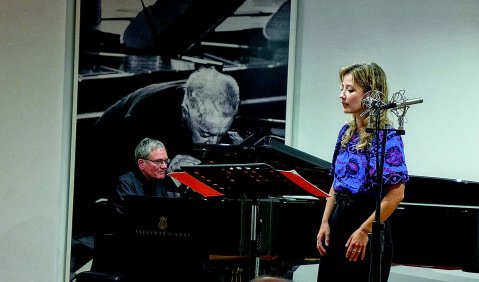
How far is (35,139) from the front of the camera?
5.46 meters


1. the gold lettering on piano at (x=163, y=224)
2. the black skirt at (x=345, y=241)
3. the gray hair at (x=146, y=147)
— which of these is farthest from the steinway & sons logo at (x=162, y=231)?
the black skirt at (x=345, y=241)

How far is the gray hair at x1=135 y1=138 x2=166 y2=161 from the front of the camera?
16.8 feet

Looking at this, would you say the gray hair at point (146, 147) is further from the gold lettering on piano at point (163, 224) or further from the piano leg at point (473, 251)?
the piano leg at point (473, 251)

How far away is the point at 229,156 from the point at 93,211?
1.68 m

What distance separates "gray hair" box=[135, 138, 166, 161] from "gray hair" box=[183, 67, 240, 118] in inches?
17.5

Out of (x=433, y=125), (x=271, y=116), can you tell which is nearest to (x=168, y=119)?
(x=271, y=116)

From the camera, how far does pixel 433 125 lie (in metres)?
5.28

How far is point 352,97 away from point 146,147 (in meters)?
2.20

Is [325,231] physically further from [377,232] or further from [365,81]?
[365,81]

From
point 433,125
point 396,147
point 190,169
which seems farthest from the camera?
point 433,125

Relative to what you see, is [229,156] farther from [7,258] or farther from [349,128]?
[7,258]

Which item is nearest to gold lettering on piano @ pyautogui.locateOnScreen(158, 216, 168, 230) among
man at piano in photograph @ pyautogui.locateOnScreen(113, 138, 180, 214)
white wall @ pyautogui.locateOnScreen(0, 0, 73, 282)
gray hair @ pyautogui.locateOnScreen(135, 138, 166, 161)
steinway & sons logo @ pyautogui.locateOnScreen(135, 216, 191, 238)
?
steinway & sons logo @ pyautogui.locateOnScreen(135, 216, 191, 238)

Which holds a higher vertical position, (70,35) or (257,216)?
(70,35)

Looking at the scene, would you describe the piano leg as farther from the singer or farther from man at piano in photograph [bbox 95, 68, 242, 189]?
man at piano in photograph [bbox 95, 68, 242, 189]
